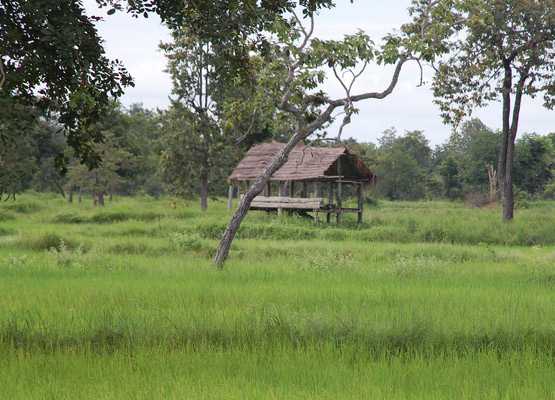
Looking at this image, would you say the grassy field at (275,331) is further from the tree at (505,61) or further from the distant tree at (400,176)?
the distant tree at (400,176)

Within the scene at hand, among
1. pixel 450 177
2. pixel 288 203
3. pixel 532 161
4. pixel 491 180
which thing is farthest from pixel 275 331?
pixel 450 177

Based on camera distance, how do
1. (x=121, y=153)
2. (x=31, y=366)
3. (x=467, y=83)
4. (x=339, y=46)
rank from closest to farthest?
(x=31, y=366), (x=339, y=46), (x=467, y=83), (x=121, y=153)

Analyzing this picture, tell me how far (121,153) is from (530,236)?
1133 inches

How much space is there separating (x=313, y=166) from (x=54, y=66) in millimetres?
22165

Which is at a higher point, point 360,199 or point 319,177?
point 319,177

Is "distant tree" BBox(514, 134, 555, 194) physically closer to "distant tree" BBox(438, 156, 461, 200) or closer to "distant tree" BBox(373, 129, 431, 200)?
"distant tree" BBox(438, 156, 461, 200)

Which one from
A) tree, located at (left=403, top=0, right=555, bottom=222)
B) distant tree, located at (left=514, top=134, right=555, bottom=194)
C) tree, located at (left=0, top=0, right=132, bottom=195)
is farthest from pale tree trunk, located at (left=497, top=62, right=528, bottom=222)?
distant tree, located at (left=514, top=134, right=555, bottom=194)

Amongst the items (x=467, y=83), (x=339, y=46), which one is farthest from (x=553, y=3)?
(x=339, y=46)

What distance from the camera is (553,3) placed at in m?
21.7

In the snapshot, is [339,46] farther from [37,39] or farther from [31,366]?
[31,366]

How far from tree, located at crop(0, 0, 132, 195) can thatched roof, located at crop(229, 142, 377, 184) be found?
61.9 ft

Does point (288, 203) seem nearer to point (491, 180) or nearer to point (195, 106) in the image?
point (195, 106)

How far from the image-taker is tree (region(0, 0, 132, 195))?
5219mm

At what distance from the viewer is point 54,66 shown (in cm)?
571
